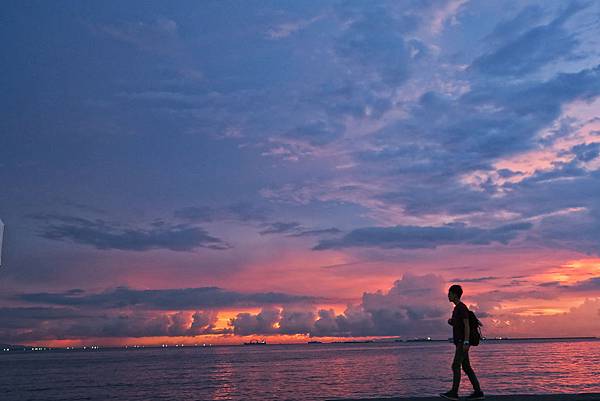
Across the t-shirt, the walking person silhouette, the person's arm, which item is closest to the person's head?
the walking person silhouette

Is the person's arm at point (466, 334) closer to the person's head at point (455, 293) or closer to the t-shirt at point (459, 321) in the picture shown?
the t-shirt at point (459, 321)

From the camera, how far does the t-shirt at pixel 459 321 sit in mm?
13555

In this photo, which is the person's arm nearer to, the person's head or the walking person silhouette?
the walking person silhouette

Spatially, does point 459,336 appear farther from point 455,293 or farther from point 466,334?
point 455,293

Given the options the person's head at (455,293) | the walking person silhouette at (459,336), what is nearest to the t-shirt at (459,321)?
the walking person silhouette at (459,336)

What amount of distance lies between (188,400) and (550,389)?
27.6 meters

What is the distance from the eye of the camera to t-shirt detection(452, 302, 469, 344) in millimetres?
13555

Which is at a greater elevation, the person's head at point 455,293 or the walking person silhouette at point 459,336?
the person's head at point 455,293

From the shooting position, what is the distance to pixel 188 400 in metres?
44.9

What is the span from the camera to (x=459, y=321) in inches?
536

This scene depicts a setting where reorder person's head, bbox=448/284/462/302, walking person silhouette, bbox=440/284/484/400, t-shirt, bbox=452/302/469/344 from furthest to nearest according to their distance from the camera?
person's head, bbox=448/284/462/302, t-shirt, bbox=452/302/469/344, walking person silhouette, bbox=440/284/484/400

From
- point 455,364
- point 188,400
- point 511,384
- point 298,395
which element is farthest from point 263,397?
point 455,364

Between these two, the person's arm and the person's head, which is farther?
the person's head

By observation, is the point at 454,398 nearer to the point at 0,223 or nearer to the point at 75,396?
the point at 0,223
